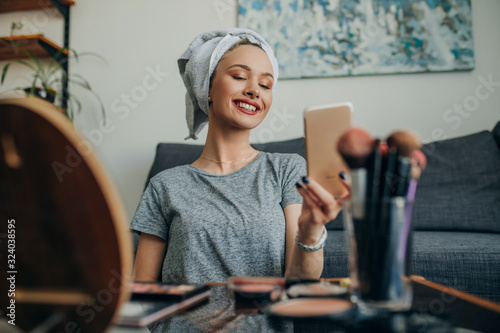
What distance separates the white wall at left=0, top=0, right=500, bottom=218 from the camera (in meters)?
1.97

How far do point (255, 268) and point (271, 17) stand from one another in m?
1.59

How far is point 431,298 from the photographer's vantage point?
59cm

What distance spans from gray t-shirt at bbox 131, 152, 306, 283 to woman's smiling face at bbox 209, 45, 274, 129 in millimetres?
150

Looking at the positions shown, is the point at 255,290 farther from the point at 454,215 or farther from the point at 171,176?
the point at 454,215

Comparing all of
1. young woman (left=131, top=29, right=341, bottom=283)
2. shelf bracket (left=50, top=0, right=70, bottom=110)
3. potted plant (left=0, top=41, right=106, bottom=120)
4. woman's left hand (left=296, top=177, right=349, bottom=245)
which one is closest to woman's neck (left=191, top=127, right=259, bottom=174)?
young woman (left=131, top=29, right=341, bottom=283)

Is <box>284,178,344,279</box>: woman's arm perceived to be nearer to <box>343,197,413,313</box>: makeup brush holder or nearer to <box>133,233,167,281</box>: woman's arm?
<box>343,197,413,313</box>: makeup brush holder

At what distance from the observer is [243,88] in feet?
3.67

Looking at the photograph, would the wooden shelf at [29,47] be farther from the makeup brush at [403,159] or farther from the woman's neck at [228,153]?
the makeup brush at [403,159]

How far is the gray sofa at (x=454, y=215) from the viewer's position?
1184 mm

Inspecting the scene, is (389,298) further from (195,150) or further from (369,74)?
(369,74)

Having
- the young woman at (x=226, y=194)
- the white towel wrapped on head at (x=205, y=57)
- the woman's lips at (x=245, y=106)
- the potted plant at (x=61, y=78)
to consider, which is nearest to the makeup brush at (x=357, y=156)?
the young woman at (x=226, y=194)

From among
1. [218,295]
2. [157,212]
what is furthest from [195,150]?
[218,295]

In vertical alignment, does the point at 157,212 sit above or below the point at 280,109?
below

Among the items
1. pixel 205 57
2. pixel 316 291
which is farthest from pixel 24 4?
pixel 316 291
